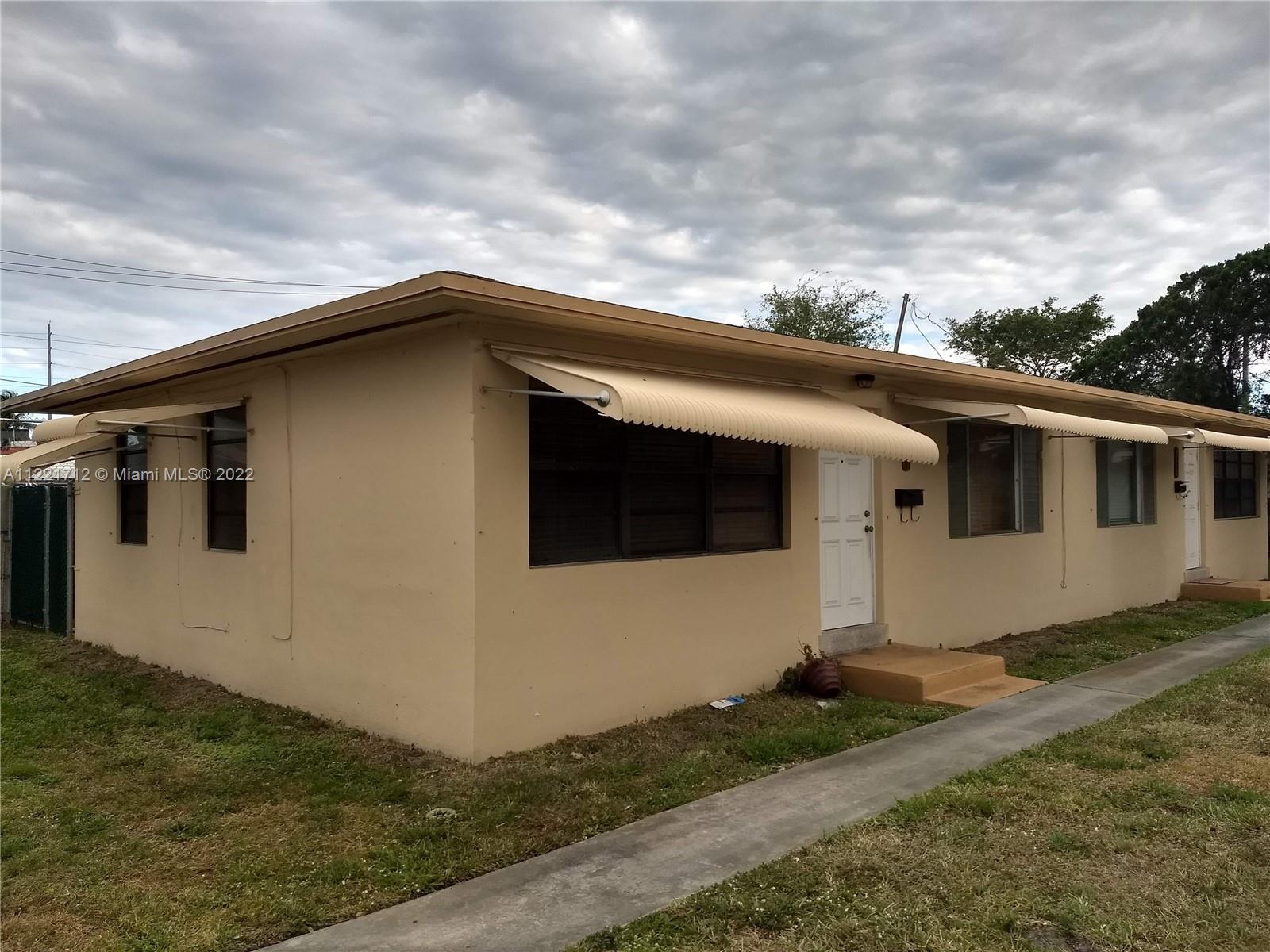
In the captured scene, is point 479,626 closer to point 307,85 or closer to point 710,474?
point 710,474

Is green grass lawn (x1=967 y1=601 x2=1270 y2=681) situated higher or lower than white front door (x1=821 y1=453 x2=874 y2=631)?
lower

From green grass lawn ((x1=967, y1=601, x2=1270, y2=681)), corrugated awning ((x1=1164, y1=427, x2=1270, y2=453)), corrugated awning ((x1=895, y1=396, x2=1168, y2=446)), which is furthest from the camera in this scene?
corrugated awning ((x1=1164, y1=427, x2=1270, y2=453))

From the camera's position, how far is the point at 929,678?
22.8 feet

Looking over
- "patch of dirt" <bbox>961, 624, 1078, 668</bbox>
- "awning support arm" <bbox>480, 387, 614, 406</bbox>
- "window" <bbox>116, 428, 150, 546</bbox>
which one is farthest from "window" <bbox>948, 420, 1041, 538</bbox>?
"window" <bbox>116, 428, 150, 546</bbox>

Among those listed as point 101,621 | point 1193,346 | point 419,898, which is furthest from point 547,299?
point 1193,346

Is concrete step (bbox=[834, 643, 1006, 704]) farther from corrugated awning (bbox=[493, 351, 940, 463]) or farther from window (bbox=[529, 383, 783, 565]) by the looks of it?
corrugated awning (bbox=[493, 351, 940, 463])

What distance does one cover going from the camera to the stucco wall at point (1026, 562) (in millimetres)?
8625

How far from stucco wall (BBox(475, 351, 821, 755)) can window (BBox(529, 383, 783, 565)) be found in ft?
0.49

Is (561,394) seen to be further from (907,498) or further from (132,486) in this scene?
(132,486)

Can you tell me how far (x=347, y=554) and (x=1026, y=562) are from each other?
7.59 m

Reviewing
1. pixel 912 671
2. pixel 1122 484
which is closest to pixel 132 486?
pixel 912 671

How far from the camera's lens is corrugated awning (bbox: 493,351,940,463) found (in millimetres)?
5039

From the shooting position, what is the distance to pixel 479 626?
17.5ft

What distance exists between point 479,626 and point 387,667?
1014 millimetres
